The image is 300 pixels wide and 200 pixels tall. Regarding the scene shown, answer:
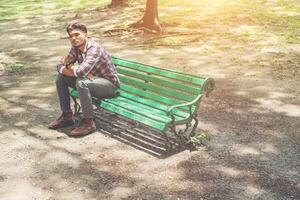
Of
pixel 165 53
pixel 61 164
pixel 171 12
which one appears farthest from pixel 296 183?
pixel 171 12

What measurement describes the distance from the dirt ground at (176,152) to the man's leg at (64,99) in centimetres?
17

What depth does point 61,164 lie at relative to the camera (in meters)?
6.12

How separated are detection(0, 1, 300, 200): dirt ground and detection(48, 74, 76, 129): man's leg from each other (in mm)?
168

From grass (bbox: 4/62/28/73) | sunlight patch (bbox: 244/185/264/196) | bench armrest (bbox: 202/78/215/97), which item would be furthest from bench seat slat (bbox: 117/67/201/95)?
grass (bbox: 4/62/28/73)

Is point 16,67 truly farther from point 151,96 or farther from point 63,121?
point 151,96

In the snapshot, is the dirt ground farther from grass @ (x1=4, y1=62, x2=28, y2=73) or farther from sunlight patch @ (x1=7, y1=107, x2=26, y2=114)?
grass @ (x1=4, y1=62, x2=28, y2=73)

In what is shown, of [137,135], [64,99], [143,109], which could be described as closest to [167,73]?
[143,109]

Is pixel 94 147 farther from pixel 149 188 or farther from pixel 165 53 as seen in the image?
pixel 165 53

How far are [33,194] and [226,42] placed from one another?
357 inches

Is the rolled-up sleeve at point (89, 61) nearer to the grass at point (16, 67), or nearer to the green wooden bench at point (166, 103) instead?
the green wooden bench at point (166, 103)

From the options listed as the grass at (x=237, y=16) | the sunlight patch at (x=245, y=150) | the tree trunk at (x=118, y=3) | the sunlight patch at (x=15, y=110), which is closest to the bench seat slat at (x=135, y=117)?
the sunlight patch at (x=245, y=150)

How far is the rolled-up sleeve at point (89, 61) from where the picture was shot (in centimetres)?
673

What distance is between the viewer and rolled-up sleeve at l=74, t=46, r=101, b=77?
6.73 m

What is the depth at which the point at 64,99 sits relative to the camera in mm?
7195
